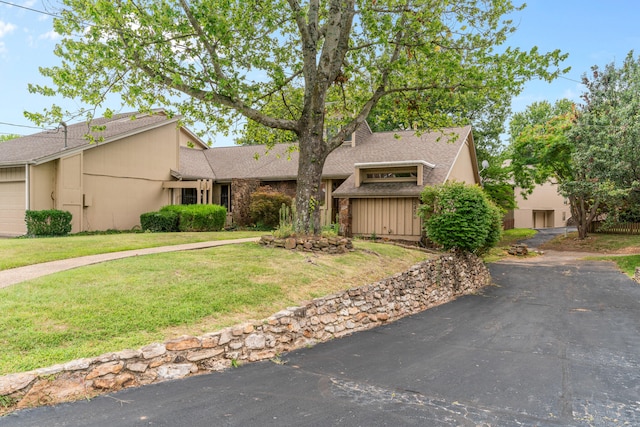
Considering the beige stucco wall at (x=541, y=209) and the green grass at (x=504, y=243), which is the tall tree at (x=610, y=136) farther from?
the beige stucco wall at (x=541, y=209)

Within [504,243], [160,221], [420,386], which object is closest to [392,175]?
[160,221]

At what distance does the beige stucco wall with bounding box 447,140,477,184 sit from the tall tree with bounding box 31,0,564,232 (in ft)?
21.9

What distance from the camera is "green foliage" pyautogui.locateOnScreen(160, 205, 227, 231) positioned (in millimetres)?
17938

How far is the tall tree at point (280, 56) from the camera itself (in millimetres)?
10234

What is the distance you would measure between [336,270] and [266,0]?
749cm

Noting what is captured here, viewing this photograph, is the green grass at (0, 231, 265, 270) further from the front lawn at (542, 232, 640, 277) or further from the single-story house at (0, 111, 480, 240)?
the front lawn at (542, 232, 640, 277)

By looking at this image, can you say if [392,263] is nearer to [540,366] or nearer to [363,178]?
[540,366]

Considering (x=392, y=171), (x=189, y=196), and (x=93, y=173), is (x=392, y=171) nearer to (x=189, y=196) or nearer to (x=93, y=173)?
(x=189, y=196)

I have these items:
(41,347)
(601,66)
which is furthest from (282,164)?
(41,347)

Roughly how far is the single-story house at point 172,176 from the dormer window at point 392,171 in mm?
43

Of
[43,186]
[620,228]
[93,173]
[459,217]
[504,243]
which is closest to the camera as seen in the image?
[459,217]

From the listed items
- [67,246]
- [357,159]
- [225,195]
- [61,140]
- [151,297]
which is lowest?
[151,297]

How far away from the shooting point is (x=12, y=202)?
16.4 meters

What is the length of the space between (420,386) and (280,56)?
11077 mm
